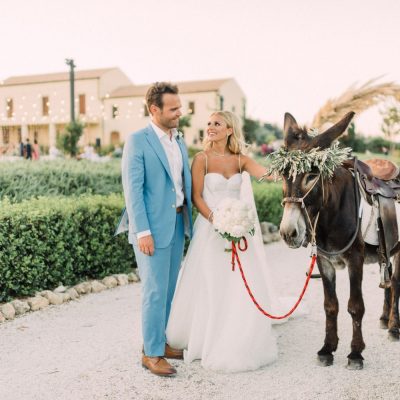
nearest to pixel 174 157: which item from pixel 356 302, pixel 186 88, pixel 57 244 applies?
pixel 356 302

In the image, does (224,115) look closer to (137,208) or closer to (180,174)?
(180,174)

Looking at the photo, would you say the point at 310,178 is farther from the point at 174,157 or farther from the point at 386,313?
the point at 386,313

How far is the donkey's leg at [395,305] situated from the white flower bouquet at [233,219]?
1.94m

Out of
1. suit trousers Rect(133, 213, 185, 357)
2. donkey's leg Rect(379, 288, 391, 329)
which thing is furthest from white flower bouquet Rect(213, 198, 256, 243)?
donkey's leg Rect(379, 288, 391, 329)

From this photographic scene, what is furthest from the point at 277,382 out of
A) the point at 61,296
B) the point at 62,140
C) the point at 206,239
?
the point at 62,140

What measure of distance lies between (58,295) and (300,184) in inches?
154

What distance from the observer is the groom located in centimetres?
427

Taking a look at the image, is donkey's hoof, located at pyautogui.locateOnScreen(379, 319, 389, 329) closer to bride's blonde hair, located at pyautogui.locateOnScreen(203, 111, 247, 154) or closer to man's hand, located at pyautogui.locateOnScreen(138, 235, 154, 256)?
bride's blonde hair, located at pyautogui.locateOnScreen(203, 111, 247, 154)

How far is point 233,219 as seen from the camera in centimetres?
431

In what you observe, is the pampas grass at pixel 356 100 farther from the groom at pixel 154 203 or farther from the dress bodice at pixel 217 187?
the groom at pixel 154 203

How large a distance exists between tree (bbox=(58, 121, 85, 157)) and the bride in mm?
17632

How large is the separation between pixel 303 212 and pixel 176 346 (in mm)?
1828

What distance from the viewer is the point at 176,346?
4.93 m

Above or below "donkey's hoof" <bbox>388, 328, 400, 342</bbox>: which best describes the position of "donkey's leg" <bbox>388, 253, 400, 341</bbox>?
above
